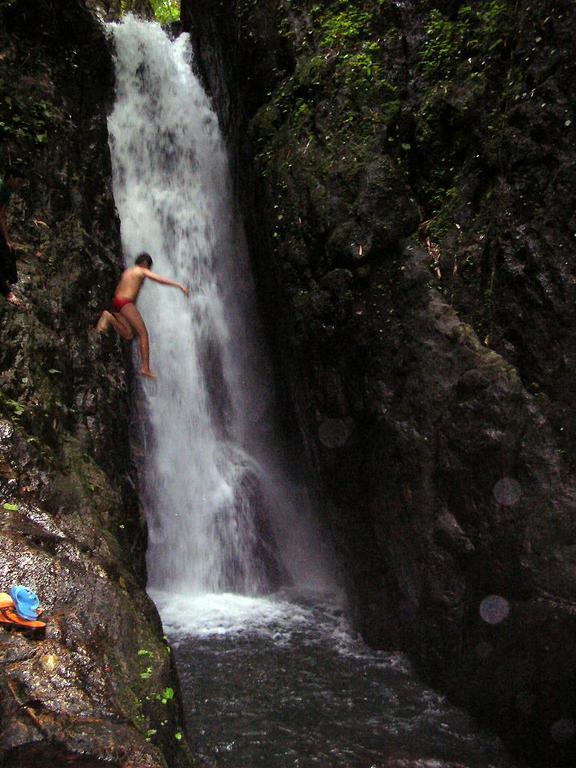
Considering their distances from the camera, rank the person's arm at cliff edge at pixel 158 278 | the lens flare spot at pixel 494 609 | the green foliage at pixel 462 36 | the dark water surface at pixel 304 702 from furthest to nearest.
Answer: the person's arm at cliff edge at pixel 158 278, the green foliage at pixel 462 36, the lens flare spot at pixel 494 609, the dark water surface at pixel 304 702

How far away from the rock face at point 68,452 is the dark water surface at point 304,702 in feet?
4.92

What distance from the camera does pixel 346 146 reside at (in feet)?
25.8

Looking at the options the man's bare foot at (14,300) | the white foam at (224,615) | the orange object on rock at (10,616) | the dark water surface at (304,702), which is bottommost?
the dark water surface at (304,702)

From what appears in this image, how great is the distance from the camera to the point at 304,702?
6402 millimetres

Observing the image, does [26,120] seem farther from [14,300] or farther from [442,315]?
[442,315]

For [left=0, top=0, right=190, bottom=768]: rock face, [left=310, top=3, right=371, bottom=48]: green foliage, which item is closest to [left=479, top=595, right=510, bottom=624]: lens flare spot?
[left=0, top=0, right=190, bottom=768]: rock face

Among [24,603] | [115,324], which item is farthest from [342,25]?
[24,603]

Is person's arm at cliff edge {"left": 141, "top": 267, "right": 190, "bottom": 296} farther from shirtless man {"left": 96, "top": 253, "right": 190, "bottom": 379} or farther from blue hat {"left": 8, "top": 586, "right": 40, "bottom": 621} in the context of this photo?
blue hat {"left": 8, "top": 586, "right": 40, "bottom": 621}

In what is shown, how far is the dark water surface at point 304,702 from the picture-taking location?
558cm

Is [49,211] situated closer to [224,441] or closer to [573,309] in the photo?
[224,441]

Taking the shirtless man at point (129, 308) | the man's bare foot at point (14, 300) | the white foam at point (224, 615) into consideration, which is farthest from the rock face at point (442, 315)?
the man's bare foot at point (14, 300)

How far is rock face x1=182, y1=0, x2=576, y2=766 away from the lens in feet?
19.9

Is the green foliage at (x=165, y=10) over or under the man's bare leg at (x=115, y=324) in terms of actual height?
over

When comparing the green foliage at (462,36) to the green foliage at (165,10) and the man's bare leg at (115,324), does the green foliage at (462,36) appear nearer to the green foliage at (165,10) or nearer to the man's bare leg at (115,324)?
the man's bare leg at (115,324)
